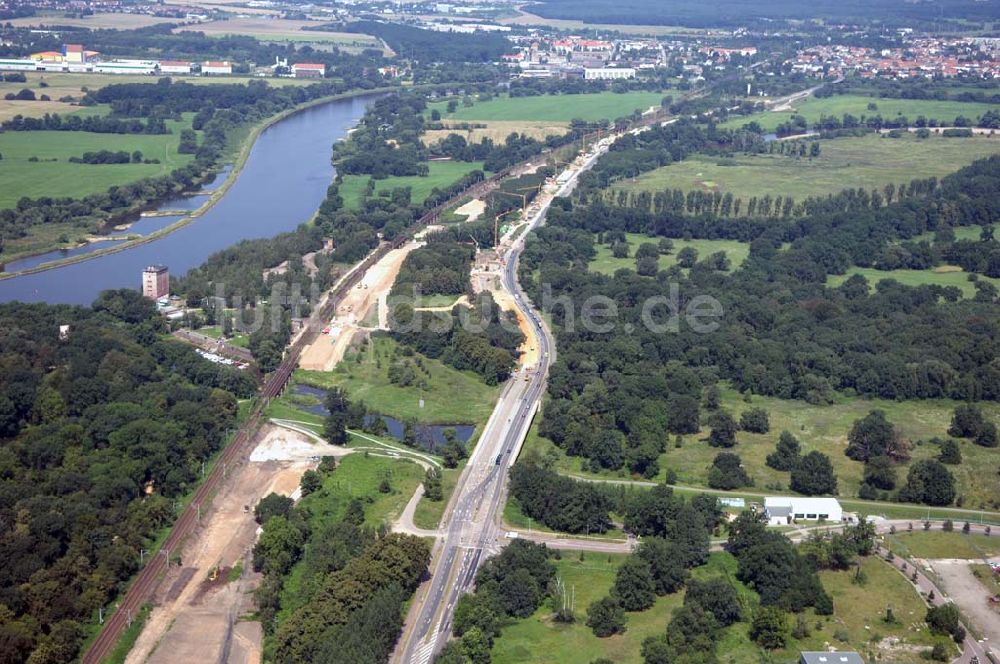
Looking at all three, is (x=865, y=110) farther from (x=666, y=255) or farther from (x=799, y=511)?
(x=799, y=511)

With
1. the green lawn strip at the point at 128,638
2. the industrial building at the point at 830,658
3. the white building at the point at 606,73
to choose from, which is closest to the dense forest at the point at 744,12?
the white building at the point at 606,73

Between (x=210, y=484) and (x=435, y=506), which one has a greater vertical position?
(x=435, y=506)

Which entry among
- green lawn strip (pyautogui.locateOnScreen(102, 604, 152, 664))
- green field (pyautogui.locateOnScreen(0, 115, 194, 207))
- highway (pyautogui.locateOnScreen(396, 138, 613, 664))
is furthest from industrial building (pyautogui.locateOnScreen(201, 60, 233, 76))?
green lawn strip (pyautogui.locateOnScreen(102, 604, 152, 664))

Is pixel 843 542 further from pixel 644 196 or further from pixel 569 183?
pixel 569 183

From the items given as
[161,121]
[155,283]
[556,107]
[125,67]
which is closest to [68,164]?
[161,121]

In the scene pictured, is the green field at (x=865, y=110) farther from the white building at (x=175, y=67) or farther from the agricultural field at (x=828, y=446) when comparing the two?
the agricultural field at (x=828, y=446)
